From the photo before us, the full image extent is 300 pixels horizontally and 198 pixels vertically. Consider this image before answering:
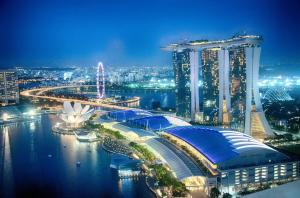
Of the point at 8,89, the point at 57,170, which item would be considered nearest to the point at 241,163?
the point at 57,170

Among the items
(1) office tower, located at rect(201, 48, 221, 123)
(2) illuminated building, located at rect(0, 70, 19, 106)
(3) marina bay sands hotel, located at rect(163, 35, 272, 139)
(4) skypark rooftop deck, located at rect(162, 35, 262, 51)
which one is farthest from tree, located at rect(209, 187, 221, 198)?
(2) illuminated building, located at rect(0, 70, 19, 106)

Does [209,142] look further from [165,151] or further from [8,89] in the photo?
[8,89]

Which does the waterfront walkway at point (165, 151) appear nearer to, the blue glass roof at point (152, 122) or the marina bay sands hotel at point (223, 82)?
the blue glass roof at point (152, 122)

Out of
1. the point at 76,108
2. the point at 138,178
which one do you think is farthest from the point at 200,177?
the point at 76,108

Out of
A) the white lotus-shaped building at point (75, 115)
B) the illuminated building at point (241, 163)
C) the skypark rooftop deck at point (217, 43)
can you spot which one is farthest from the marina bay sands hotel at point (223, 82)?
the white lotus-shaped building at point (75, 115)

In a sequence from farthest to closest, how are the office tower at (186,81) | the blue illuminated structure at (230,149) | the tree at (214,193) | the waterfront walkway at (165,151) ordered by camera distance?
the office tower at (186,81) → the waterfront walkway at (165,151) → the blue illuminated structure at (230,149) → the tree at (214,193)

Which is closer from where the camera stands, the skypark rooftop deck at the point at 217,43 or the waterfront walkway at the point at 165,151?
the waterfront walkway at the point at 165,151
